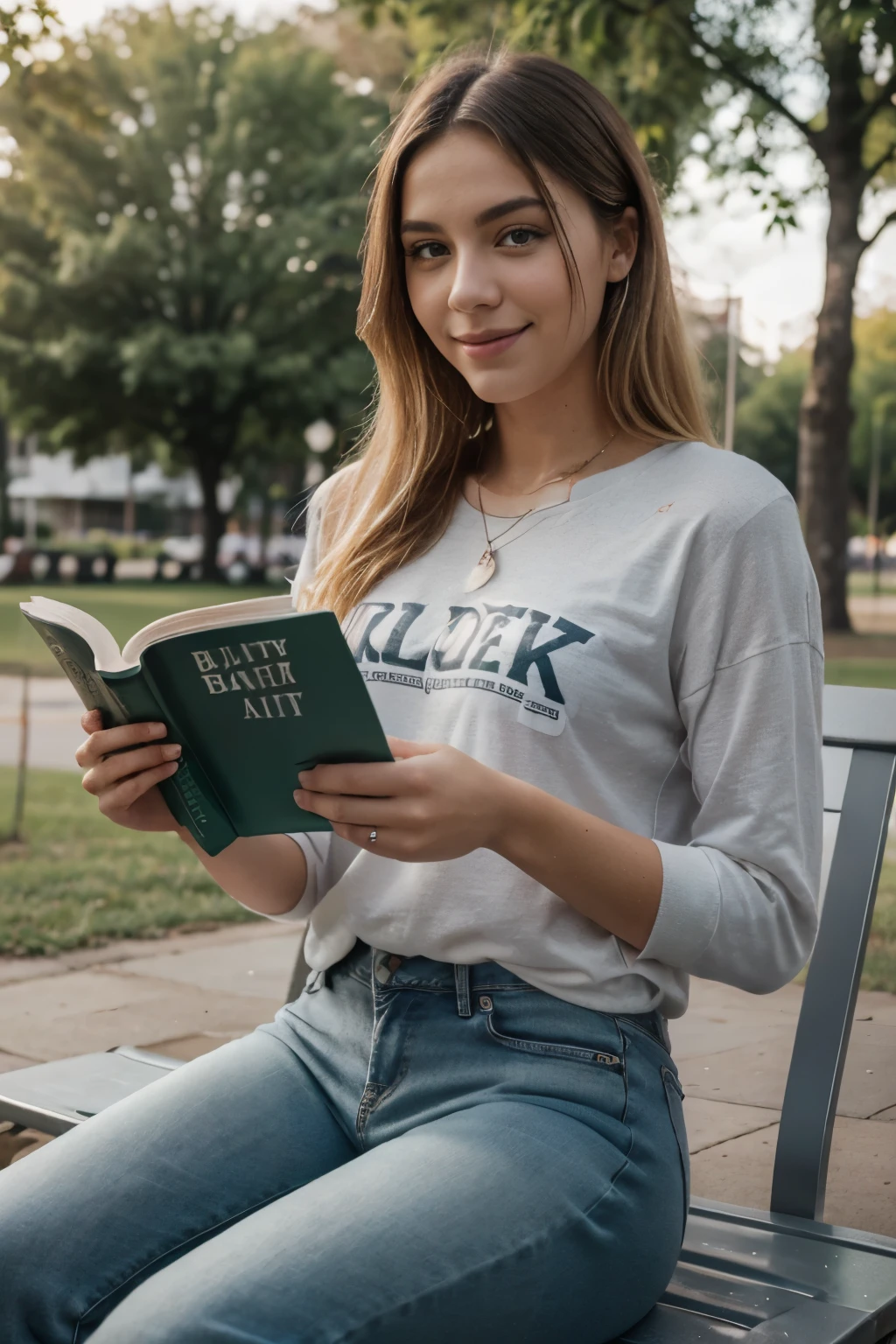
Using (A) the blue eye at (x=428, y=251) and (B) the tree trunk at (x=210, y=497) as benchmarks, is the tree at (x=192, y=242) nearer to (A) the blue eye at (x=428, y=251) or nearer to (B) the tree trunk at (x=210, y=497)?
(B) the tree trunk at (x=210, y=497)

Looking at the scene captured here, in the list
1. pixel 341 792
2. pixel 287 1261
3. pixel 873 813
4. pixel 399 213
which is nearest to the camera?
pixel 287 1261

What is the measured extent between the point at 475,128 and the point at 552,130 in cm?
10

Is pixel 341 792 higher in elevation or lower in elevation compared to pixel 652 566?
lower

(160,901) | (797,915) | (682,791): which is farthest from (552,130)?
(160,901)

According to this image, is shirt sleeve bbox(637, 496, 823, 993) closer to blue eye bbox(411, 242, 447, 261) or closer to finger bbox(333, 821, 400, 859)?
finger bbox(333, 821, 400, 859)

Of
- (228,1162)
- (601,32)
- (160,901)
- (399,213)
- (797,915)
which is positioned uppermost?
(601,32)

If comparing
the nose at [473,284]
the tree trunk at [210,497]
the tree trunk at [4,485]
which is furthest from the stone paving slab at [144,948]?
the tree trunk at [4,485]

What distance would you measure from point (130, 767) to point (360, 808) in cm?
32

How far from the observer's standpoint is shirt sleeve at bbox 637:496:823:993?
1.74 metres

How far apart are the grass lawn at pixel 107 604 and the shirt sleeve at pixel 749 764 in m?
12.4

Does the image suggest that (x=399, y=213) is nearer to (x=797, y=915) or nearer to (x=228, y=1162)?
(x=797, y=915)

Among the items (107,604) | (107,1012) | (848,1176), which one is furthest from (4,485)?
(848,1176)

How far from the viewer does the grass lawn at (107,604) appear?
1678cm

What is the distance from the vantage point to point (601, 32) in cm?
599
